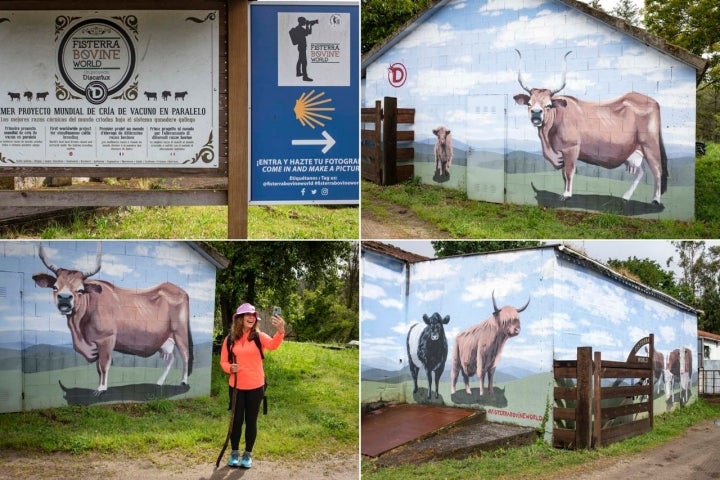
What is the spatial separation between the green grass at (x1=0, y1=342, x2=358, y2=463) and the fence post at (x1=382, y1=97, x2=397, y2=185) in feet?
16.1

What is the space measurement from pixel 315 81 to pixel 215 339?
5.43 metres

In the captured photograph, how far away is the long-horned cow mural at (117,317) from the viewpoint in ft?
30.0

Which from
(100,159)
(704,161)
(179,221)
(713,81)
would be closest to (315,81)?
(100,159)

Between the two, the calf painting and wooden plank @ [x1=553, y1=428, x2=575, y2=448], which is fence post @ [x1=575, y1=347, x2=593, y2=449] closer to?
wooden plank @ [x1=553, y1=428, x2=575, y2=448]

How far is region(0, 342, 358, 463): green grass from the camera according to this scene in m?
7.79

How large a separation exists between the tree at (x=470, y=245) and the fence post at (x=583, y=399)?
217 cm

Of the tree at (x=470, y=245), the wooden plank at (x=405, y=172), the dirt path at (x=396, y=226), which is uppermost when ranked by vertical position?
the wooden plank at (x=405, y=172)

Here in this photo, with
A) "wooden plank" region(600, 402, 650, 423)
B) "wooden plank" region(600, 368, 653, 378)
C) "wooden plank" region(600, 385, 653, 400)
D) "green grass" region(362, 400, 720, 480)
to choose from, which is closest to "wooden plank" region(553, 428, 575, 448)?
"green grass" region(362, 400, 720, 480)

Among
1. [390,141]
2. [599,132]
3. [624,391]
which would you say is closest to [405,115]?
[390,141]

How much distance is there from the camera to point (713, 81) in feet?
60.3

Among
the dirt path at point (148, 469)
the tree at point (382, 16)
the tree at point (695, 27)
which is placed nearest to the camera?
the dirt path at point (148, 469)

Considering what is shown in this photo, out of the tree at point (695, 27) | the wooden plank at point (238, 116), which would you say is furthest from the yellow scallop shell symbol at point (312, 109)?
the tree at point (695, 27)

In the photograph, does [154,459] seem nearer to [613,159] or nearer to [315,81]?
[315,81]

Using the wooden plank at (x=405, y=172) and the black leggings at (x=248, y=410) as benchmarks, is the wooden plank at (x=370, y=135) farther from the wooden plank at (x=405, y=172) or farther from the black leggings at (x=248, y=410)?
the black leggings at (x=248, y=410)
